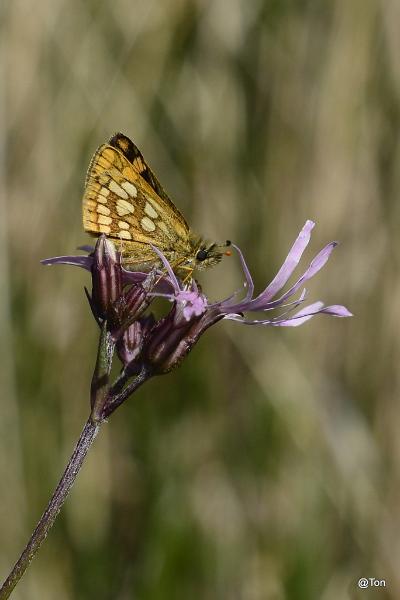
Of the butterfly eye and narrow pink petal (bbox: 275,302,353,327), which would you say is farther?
the butterfly eye

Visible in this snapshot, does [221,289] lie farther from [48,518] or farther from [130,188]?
[48,518]

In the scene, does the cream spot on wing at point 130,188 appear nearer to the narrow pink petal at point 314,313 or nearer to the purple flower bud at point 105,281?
the purple flower bud at point 105,281

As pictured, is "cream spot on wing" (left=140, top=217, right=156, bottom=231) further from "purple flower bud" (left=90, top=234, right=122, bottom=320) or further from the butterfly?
"purple flower bud" (left=90, top=234, right=122, bottom=320)

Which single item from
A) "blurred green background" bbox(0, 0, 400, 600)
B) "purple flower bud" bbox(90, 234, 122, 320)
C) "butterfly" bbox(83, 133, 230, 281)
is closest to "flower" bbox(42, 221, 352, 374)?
"purple flower bud" bbox(90, 234, 122, 320)

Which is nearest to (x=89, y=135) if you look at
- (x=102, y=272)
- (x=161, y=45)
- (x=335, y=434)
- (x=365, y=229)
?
(x=161, y=45)

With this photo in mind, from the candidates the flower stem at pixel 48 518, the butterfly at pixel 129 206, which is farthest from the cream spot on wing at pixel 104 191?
the flower stem at pixel 48 518

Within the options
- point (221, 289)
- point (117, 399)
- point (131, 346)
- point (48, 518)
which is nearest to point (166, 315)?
point (131, 346)

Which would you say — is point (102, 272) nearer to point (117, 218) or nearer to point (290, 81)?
point (117, 218)
